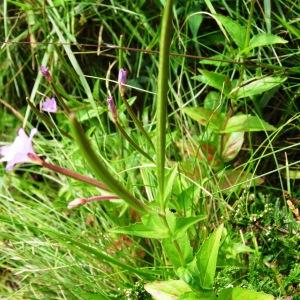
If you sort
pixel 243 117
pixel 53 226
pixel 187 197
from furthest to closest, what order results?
pixel 53 226 < pixel 243 117 < pixel 187 197

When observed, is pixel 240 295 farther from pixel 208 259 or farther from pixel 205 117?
pixel 205 117

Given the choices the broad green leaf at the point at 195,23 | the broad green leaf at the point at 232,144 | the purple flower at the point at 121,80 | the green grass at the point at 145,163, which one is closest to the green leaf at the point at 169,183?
the green grass at the point at 145,163

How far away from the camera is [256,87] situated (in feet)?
3.32

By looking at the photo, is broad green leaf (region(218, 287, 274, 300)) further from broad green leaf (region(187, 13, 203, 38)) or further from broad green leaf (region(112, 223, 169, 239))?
broad green leaf (region(187, 13, 203, 38))

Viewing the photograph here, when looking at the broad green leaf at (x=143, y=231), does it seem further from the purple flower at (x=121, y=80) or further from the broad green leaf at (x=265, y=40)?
the broad green leaf at (x=265, y=40)

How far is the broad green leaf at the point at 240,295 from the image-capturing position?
0.75m

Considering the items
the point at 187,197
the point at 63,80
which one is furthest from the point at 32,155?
the point at 63,80

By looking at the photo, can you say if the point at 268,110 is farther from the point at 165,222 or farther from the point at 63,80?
the point at 165,222

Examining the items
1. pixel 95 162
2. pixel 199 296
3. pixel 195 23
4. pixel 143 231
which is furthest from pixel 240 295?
pixel 195 23

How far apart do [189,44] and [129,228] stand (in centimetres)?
63

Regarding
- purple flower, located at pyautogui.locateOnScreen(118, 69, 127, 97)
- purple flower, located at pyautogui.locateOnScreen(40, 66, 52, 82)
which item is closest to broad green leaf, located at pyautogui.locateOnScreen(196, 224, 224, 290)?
purple flower, located at pyautogui.locateOnScreen(118, 69, 127, 97)

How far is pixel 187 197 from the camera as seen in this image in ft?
2.92

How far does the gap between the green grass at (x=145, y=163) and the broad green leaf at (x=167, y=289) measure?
1.9 inches

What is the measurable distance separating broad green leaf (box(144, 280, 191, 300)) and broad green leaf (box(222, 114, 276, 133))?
0.32m
